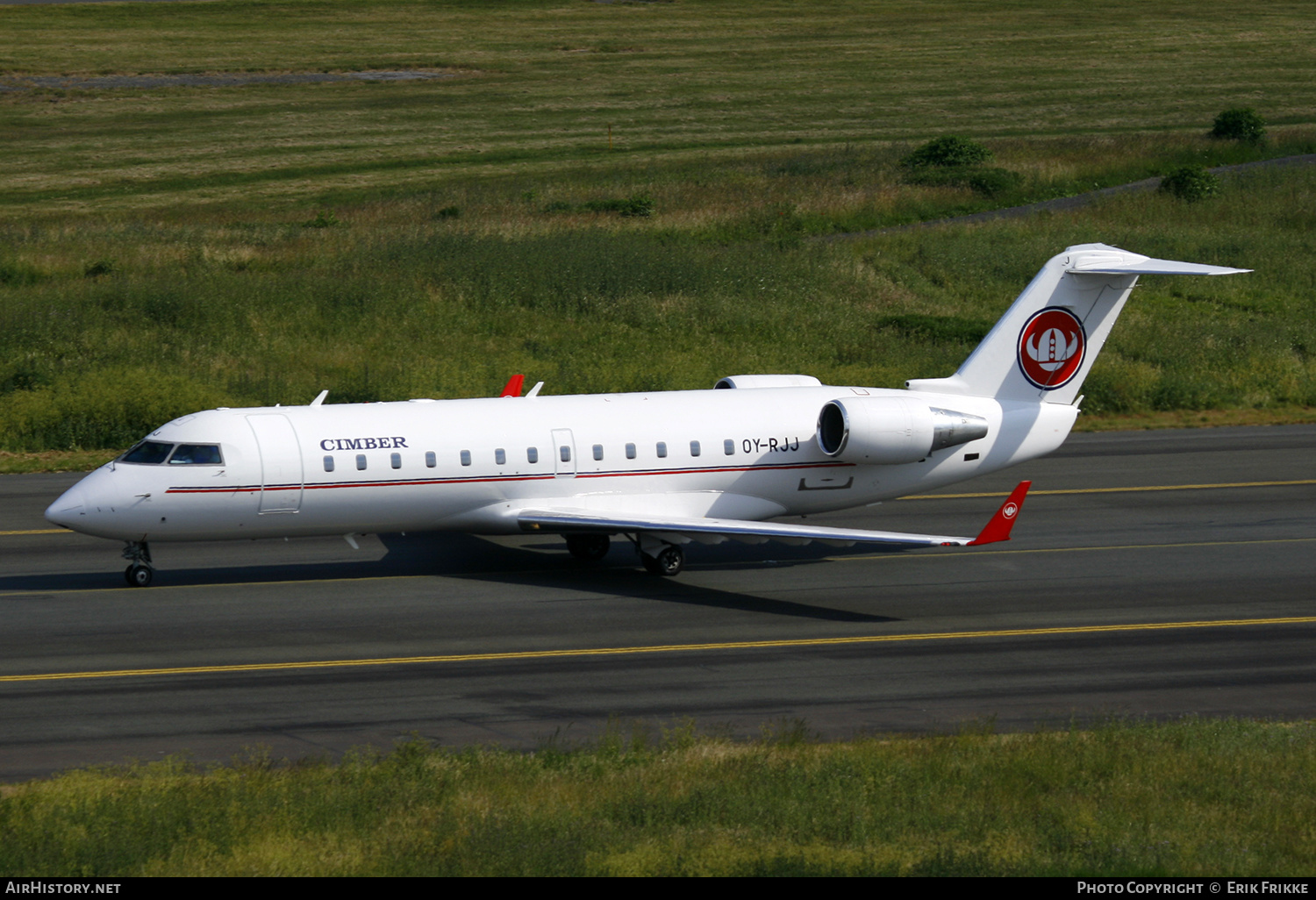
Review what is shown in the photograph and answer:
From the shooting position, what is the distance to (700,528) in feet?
77.8

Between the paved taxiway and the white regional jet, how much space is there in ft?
3.78

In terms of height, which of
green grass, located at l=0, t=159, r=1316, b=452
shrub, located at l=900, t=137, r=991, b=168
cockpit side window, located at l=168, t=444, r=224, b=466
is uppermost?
shrub, located at l=900, t=137, r=991, b=168

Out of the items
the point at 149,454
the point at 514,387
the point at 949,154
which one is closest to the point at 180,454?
the point at 149,454

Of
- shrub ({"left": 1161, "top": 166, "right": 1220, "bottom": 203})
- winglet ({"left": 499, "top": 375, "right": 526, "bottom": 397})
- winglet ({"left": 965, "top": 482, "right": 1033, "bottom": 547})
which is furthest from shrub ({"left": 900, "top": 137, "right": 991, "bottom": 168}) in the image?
winglet ({"left": 965, "top": 482, "right": 1033, "bottom": 547})

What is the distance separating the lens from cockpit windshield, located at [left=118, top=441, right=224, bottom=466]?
76.9ft

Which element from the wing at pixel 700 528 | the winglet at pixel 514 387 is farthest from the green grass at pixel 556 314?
the wing at pixel 700 528

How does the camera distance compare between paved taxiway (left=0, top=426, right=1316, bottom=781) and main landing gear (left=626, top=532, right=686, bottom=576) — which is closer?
paved taxiway (left=0, top=426, right=1316, bottom=781)

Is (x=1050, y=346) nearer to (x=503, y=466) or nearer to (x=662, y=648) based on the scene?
(x=503, y=466)

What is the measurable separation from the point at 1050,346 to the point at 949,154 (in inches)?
1800

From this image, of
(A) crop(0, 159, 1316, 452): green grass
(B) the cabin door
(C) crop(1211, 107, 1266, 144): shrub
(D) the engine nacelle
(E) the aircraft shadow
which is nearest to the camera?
(B) the cabin door

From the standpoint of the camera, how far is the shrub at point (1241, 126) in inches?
3063

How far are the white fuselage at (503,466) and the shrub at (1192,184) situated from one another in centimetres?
4226

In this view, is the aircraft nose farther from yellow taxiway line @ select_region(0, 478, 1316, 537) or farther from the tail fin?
yellow taxiway line @ select_region(0, 478, 1316, 537)

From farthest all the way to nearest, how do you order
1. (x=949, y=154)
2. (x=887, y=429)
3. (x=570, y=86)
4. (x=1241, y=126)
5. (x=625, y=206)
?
(x=570, y=86) → (x=1241, y=126) → (x=949, y=154) → (x=625, y=206) → (x=887, y=429)
